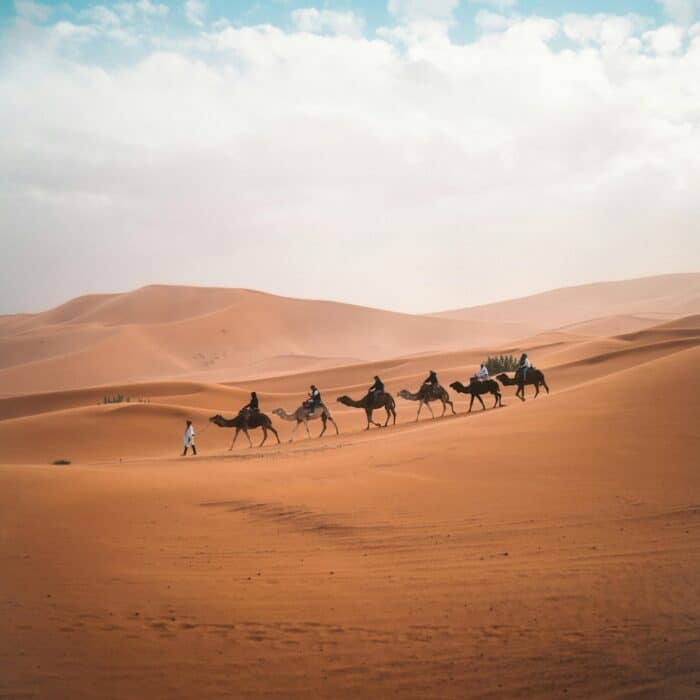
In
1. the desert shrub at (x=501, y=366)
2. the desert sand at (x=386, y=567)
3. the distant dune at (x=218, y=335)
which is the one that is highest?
the distant dune at (x=218, y=335)

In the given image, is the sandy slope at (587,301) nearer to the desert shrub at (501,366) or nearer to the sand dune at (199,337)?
the sand dune at (199,337)

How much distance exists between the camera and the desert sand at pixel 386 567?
16.3 ft

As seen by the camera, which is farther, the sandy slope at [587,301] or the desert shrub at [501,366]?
the sandy slope at [587,301]

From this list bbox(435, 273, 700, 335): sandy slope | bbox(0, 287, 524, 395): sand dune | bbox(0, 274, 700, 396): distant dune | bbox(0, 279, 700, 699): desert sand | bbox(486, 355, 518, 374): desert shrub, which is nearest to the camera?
bbox(0, 279, 700, 699): desert sand

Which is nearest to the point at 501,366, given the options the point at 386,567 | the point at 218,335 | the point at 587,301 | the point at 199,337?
the point at 386,567

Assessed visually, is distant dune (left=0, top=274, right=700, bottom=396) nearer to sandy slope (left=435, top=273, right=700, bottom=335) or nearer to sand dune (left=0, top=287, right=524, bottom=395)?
sand dune (left=0, top=287, right=524, bottom=395)

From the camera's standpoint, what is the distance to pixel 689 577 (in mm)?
6352

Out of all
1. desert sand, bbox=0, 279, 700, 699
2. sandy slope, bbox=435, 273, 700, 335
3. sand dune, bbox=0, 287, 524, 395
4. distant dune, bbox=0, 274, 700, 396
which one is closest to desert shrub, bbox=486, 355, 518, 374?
distant dune, bbox=0, 274, 700, 396

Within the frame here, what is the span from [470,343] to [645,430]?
81496mm

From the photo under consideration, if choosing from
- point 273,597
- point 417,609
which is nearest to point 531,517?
point 417,609

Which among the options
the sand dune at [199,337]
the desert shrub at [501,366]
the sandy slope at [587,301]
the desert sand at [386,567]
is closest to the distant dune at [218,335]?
the sand dune at [199,337]

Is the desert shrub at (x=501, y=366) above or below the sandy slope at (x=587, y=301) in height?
below

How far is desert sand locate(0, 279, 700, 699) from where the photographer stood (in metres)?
4.97

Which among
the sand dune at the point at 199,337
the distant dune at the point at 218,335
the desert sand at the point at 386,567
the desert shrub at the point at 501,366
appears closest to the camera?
the desert sand at the point at 386,567
